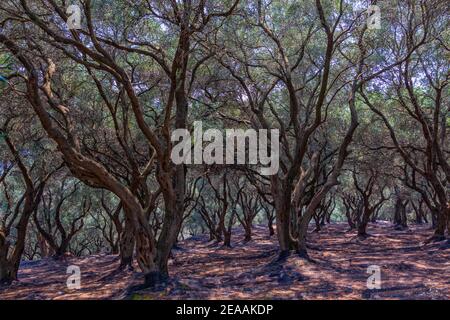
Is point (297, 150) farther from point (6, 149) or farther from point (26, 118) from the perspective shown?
point (6, 149)

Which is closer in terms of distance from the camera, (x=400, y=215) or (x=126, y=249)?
(x=126, y=249)

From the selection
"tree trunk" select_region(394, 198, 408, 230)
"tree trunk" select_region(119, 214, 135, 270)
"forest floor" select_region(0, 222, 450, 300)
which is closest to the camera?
"forest floor" select_region(0, 222, 450, 300)

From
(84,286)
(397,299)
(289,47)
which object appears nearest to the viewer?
(397,299)

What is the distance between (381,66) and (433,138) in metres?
3.41

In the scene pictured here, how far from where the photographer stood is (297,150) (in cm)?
1297

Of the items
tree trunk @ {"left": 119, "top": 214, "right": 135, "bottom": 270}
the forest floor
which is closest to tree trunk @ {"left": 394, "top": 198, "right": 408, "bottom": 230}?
the forest floor

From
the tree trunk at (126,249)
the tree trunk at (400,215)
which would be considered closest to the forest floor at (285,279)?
the tree trunk at (126,249)

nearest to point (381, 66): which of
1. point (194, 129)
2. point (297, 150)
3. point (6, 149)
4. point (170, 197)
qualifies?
point (297, 150)

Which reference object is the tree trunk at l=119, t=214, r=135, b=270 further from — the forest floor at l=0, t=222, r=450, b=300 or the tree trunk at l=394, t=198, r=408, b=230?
the tree trunk at l=394, t=198, r=408, b=230

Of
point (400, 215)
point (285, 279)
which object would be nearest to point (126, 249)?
point (285, 279)

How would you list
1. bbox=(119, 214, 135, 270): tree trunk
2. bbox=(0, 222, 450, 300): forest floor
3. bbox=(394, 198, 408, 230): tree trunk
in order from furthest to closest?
bbox=(394, 198, 408, 230): tree trunk, bbox=(119, 214, 135, 270): tree trunk, bbox=(0, 222, 450, 300): forest floor

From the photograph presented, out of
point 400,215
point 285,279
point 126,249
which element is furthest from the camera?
point 400,215

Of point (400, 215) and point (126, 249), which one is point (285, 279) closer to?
point (126, 249)

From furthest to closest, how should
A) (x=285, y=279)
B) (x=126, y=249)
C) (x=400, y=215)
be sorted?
(x=400, y=215) → (x=126, y=249) → (x=285, y=279)
